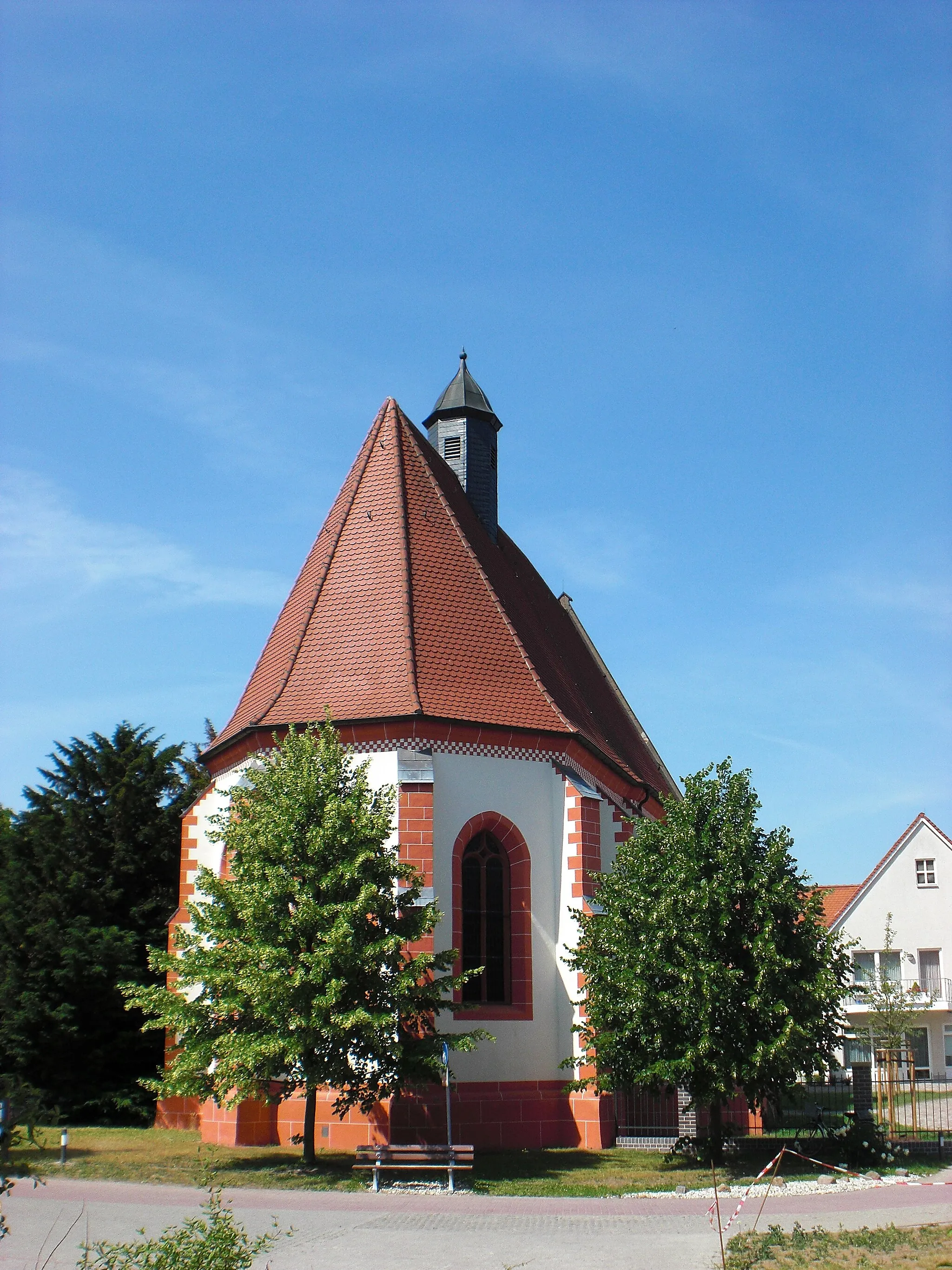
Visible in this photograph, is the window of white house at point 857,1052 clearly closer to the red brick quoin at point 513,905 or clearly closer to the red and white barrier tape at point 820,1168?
the red brick quoin at point 513,905

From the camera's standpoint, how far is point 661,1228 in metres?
11.4

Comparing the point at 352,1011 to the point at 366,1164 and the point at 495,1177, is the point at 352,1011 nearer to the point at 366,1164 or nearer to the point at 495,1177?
the point at 366,1164

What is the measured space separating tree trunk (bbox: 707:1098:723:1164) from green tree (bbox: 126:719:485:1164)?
132 inches

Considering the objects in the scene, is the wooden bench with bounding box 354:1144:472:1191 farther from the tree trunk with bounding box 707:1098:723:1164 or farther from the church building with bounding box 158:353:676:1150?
the tree trunk with bounding box 707:1098:723:1164

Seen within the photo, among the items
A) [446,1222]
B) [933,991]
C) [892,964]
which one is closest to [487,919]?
[446,1222]

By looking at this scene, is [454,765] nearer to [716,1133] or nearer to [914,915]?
[716,1133]

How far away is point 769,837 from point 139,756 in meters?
14.3

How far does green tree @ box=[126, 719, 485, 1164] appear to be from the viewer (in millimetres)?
14398

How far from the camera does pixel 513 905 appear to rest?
Answer: 19.2 metres

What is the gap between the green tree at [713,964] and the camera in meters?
15.6

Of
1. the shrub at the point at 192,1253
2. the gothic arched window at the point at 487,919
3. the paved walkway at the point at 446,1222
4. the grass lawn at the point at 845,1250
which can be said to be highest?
the gothic arched window at the point at 487,919

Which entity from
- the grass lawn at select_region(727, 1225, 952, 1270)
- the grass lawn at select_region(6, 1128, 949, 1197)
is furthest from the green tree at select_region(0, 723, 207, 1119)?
the grass lawn at select_region(727, 1225, 952, 1270)

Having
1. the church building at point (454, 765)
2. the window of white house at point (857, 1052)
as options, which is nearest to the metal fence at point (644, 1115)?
the church building at point (454, 765)

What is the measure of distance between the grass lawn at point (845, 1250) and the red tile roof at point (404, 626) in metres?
9.61
